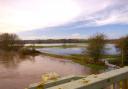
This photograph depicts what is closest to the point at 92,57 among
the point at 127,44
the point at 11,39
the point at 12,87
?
the point at 127,44

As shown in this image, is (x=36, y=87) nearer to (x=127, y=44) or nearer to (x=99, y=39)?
(x=127, y=44)

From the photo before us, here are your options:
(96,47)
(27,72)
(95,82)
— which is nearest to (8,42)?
(96,47)

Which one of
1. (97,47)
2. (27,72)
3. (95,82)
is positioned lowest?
(27,72)

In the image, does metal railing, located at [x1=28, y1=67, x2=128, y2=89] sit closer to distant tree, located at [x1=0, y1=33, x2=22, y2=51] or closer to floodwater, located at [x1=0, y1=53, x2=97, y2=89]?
floodwater, located at [x1=0, y1=53, x2=97, y2=89]

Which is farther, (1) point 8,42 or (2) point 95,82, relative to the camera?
(1) point 8,42

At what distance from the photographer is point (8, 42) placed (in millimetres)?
116438

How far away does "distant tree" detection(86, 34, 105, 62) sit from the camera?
2044 inches

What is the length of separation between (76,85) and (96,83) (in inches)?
→ 9.1

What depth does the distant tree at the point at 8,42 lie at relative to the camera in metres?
113

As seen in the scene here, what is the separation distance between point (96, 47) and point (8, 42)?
233 feet

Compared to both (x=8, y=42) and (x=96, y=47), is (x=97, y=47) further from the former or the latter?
(x=8, y=42)

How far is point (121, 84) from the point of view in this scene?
3.09 m

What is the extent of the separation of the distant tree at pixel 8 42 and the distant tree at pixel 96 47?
62.0 metres

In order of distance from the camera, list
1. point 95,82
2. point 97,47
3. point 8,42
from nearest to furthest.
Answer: point 95,82 < point 97,47 < point 8,42
